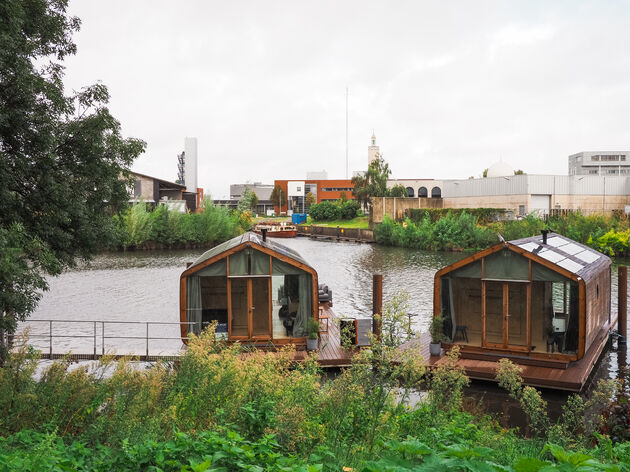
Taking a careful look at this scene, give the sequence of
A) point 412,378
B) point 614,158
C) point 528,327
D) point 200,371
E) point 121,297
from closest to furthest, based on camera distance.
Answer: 1. point 412,378
2. point 200,371
3. point 528,327
4. point 121,297
5. point 614,158

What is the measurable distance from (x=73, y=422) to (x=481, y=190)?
62.5 metres

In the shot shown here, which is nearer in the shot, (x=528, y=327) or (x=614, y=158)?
(x=528, y=327)

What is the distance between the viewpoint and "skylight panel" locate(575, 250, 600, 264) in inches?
620

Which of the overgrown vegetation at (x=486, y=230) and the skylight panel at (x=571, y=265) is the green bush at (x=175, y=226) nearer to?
the overgrown vegetation at (x=486, y=230)

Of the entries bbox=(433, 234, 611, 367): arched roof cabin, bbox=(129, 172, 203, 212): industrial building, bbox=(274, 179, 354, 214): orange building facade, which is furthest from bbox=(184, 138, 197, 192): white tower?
bbox=(433, 234, 611, 367): arched roof cabin

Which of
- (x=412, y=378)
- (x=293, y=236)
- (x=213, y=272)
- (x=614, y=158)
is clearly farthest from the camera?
(x=614, y=158)

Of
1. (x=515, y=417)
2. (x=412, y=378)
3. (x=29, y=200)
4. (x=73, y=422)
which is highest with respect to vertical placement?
(x=29, y=200)

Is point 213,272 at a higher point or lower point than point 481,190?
lower

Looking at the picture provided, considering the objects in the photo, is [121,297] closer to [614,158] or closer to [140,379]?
[140,379]

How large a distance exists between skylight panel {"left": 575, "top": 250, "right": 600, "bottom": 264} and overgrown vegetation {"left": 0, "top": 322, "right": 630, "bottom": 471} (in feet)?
24.6

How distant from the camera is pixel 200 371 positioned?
8414mm

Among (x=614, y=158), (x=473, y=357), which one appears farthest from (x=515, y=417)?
(x=614, y=158)

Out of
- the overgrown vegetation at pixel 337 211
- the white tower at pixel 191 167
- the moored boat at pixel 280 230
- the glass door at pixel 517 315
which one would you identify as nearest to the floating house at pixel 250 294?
the glass door at pixel 517 315

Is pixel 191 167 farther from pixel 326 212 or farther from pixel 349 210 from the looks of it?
pixel 349 210
